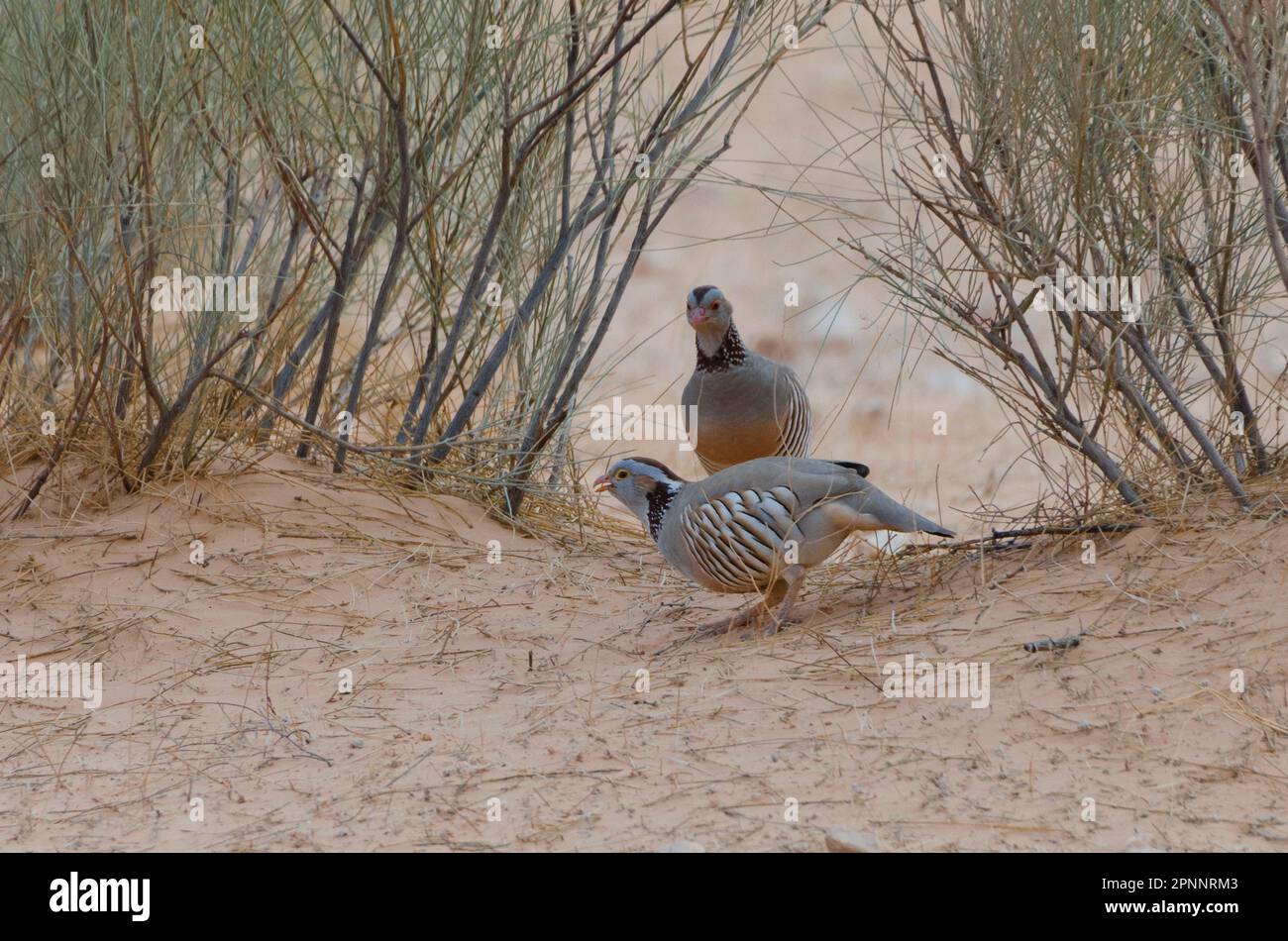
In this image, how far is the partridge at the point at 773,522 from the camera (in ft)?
15.5

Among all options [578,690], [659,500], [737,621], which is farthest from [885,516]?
[578,690]

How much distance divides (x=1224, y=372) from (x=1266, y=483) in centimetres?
54

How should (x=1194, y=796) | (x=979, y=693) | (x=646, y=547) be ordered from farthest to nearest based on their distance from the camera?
(x=646, y=547) < (x=979, y=693) < (x=1194, y=796)

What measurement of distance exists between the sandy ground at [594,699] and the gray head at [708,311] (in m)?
1.22

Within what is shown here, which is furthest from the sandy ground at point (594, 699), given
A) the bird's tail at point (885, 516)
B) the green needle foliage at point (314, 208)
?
the green needle foliage at point (314, 208)

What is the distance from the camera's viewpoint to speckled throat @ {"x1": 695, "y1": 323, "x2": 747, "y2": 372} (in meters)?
6.39

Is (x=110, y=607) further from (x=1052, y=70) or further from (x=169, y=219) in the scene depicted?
(x=1052, y=70)

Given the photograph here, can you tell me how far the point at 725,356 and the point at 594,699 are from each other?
8.21ft

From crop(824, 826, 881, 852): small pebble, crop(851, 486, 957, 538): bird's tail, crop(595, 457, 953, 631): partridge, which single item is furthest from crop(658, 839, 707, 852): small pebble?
crop(851, 486, 957, 538): bird's tail

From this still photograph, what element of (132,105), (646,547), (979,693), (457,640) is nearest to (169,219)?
(132,105)

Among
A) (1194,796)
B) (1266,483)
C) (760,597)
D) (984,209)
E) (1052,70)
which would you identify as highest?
(1052,70)

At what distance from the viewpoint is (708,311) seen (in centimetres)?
634

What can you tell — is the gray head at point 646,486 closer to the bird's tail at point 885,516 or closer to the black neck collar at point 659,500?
the black neck collar at point 659,500

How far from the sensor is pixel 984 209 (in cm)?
490
